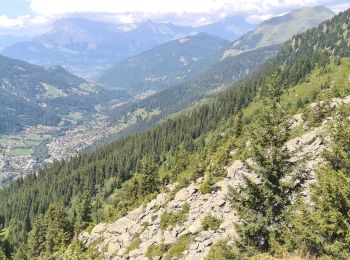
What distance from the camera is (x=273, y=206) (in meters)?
32.7

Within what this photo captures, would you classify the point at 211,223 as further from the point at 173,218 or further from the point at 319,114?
the point at 319,114

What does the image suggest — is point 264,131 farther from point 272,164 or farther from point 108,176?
point 108,176

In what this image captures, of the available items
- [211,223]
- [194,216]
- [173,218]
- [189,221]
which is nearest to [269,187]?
[211,223]

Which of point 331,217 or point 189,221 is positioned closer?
point 331,217

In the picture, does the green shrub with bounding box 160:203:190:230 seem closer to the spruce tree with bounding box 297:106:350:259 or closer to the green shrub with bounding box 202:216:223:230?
the green shrub with bounding box 202:216:223:230

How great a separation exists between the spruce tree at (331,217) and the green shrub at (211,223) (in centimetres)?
2133

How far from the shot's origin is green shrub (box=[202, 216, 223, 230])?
5053 cm

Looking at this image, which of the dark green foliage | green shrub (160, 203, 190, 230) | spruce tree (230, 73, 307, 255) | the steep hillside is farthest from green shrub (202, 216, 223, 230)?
the dark green foliage

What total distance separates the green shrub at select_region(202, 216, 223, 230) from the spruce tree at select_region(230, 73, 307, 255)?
17.0 metres

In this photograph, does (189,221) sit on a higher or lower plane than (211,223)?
lower

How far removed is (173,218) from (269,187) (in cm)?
3038

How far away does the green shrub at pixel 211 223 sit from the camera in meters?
50.5

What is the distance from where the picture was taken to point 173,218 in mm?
60438

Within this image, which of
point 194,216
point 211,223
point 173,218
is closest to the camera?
point 211,223
